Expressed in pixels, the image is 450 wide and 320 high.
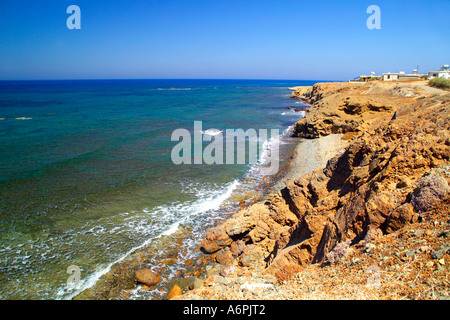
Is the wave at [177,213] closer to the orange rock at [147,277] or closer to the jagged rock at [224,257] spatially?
the orange rock at [147,277]

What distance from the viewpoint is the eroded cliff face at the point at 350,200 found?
6590 millimetres

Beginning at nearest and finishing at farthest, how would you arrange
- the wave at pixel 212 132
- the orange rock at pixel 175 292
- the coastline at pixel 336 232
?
the coastline at pixel 336 232 < the orange rock at pixel 175 292 < the wave at pixel 212 132

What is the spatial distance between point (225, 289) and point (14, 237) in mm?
10974

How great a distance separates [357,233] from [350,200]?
0.99 metres

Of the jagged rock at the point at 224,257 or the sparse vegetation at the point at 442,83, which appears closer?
the jagged rock at the point at 224,257

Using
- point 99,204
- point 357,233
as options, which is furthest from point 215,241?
point 99,204

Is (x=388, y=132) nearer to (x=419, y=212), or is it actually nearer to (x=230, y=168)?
(x=419, y=212)

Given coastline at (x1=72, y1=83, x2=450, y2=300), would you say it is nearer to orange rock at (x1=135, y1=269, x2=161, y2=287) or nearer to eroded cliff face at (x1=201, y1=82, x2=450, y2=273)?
eroded cliff face at (x1=201, y1=82, x2=450, y2=273)

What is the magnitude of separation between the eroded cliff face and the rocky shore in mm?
27

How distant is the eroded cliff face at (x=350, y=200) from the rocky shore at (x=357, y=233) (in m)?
0.03

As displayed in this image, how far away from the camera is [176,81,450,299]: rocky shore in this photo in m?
5.23

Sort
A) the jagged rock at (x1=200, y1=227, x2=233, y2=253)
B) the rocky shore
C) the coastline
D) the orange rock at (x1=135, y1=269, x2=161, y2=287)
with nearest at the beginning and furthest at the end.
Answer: the rocky shore
the coastline
the orange rock at (x1=135, y1=269, x2=161, y2=287)
the jagged rock at (x1=200, y1=227, x2=233, y2=253)

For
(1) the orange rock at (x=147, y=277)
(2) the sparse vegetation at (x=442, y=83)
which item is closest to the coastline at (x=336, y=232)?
(1) the orange rock at (x=147, y=277)

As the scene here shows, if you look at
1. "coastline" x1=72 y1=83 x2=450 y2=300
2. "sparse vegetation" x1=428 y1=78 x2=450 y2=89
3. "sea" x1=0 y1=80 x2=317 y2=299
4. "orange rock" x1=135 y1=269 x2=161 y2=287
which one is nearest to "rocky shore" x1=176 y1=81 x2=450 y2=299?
"coastline" x1=72 y1=83 x2=450 y2=300
